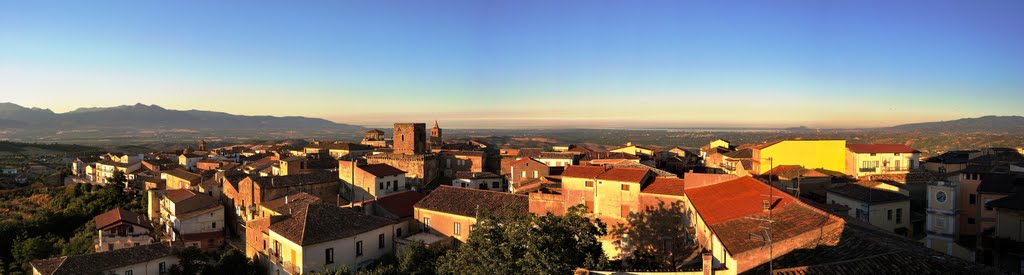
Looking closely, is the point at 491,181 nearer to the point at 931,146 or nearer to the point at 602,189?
the point at 602,189

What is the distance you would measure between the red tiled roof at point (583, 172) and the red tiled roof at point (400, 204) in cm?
1117

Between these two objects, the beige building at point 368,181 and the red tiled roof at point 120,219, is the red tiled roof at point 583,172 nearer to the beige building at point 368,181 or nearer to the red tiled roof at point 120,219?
the beige building at point 368,181

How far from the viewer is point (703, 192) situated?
24.2 metres

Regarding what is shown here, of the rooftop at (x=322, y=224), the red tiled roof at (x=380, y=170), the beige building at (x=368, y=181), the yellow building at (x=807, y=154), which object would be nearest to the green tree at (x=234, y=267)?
the rooftop at (x=322, y=224)

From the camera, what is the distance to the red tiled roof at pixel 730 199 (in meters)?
19.3

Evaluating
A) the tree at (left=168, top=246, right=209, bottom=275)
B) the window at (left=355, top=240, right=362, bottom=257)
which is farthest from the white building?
the tree at (left=168, top=246, right=209, bottom=275)

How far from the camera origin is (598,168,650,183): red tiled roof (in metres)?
26.2

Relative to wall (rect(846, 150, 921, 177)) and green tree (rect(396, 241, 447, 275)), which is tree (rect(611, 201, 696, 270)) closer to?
green tree (rect(396, 241, 447, 275))

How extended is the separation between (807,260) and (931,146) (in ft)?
331

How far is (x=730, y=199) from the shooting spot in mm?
21656

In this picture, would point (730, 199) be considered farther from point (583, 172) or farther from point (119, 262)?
point (119, 262)

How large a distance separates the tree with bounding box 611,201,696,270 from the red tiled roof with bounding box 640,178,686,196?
1.79 feet

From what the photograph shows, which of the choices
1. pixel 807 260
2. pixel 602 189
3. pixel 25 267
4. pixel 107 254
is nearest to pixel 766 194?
pixel 807 260

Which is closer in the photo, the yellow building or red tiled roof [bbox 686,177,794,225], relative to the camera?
A: red tiled roof [bbox 686,177,794,225]
